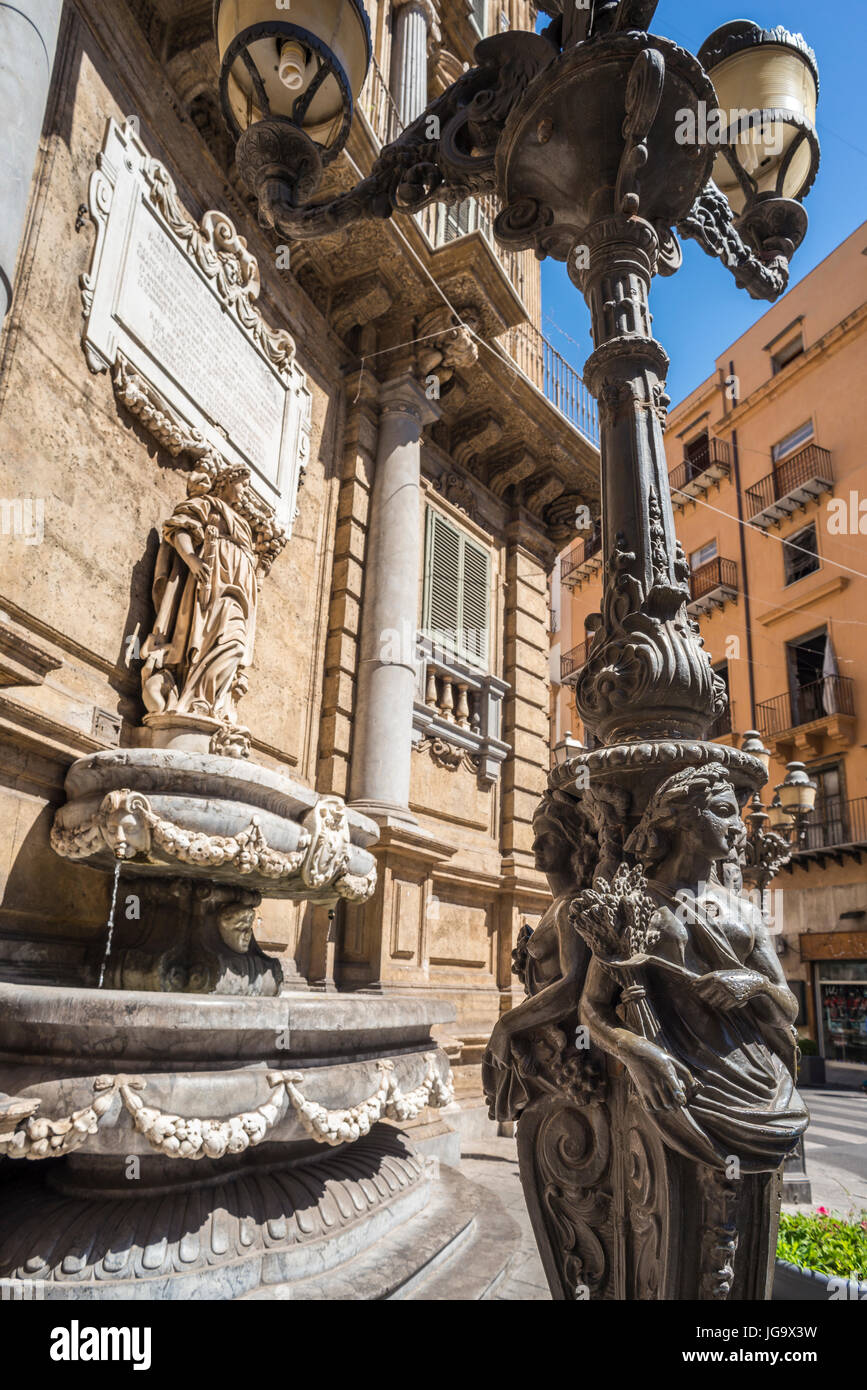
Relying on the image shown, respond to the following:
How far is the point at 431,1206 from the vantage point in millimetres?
3902

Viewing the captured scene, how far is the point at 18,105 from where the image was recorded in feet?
11.4

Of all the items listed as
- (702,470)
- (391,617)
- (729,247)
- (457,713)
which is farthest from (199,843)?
(702,470)

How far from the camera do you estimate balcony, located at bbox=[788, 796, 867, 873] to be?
17812 millimetres

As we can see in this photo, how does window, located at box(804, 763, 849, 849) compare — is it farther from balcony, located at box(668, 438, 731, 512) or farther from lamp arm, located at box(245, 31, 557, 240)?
lamp arm, located at box(245, 31, 557, 240)

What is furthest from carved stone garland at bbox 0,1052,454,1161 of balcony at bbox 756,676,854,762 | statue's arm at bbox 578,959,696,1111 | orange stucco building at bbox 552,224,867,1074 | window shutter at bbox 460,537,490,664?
balcony at bbox 756,676,854,762

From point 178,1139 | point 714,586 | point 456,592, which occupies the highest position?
point 714,586

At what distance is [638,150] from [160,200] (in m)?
5.12

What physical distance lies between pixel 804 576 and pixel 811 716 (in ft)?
12.2

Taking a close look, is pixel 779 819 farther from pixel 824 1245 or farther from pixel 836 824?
pixel 836 824

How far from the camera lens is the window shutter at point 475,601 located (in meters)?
9.88


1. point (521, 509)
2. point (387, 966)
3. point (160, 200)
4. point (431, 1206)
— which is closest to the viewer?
point (431, 1206)
